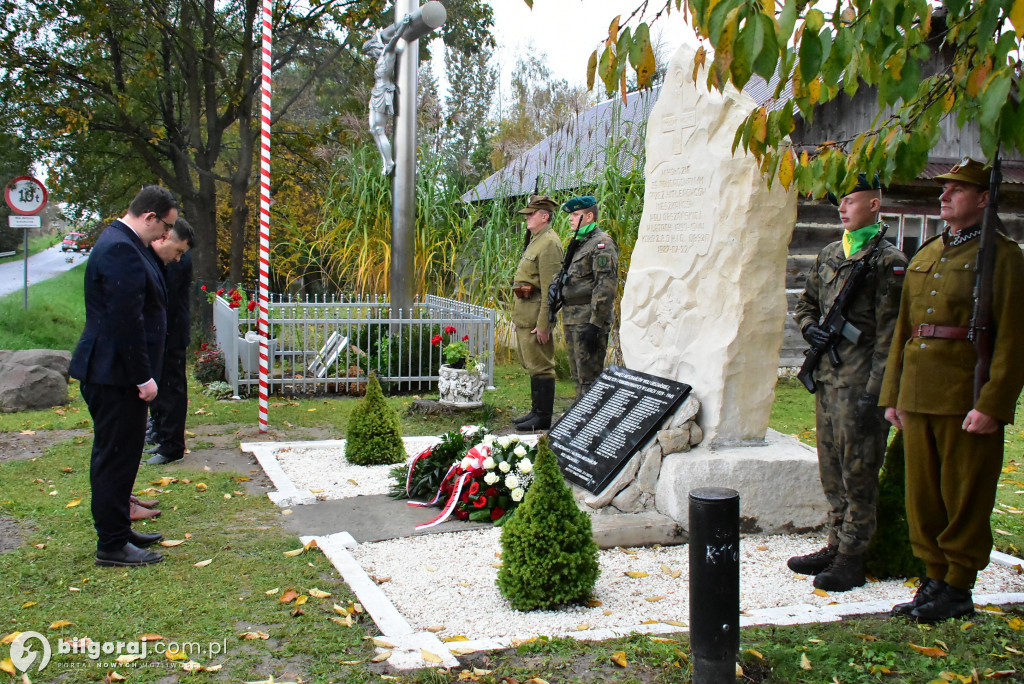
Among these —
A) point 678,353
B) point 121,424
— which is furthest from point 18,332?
point 678,353

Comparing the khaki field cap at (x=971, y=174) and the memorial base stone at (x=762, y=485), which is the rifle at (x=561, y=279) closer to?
the memorial base stone at (x=762, y=485)

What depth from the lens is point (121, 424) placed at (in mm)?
4344

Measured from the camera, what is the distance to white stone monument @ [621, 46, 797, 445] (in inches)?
201

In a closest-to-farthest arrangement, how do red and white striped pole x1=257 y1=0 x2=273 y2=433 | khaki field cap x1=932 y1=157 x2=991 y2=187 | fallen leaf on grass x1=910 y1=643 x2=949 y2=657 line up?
fallen leaf on grass x1=910 y1=643 x2=949 y2=657, khaki field cap x1=932 y1=157 x2=991 y2=187, red and white striped pole x1=257 y1=0 x2=273 y2=433

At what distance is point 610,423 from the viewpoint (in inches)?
222

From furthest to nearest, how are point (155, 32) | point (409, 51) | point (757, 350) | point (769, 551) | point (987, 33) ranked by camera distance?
point (155, 32) < point (409, 51) < point (757, 350) < point (769, 551) < point (987, 33)

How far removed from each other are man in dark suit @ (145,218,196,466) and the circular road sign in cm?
1101

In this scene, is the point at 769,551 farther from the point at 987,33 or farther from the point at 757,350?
the point at 987,33

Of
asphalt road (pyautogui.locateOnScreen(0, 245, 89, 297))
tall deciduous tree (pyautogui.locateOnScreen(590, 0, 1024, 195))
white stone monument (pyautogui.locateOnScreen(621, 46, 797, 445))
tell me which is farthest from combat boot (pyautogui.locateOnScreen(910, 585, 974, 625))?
asphalt road (pyautogui.locateOnScreen(0, 245, 89, 297))

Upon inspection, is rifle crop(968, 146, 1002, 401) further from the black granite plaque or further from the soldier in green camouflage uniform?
the soldier in green camouflage uniform

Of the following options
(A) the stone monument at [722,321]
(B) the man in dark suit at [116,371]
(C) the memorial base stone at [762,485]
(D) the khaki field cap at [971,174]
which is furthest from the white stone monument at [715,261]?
(B) the man in dark suit at [116,371]

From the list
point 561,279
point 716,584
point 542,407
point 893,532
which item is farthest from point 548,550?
point 542,407

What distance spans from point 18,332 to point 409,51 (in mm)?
9225

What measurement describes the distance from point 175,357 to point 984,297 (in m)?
5.42
